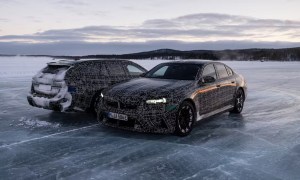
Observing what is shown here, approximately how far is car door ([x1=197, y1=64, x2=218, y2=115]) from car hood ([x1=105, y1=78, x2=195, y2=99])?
323 mm

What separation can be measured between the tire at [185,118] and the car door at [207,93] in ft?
1.19

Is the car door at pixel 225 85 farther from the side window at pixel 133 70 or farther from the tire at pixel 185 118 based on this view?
the side window at pixel 133 70

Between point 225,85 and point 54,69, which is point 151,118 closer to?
point 225,85

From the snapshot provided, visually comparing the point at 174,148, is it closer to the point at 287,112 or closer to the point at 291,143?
the point at 291,143

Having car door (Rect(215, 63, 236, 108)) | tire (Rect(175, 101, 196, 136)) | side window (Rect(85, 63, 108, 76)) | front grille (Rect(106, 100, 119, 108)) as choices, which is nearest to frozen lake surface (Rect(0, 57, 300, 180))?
tire (Rect(175, 101, 196, 136))

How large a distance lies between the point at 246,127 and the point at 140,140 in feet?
8.95

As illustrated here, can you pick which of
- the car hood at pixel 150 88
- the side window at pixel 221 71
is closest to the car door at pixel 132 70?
the car hood at pixel 150 88

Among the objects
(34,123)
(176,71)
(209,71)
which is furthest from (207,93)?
(34,123)

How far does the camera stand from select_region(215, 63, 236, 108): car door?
345 inches

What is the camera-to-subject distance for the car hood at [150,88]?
7.02 m

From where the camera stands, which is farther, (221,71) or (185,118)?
(221,71)

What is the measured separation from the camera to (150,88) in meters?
7.24

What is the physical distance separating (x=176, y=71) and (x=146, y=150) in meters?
2.69

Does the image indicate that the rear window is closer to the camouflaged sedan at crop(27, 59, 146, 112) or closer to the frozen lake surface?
the camouflaged sedan at crop(27, 59, 146, 112)
